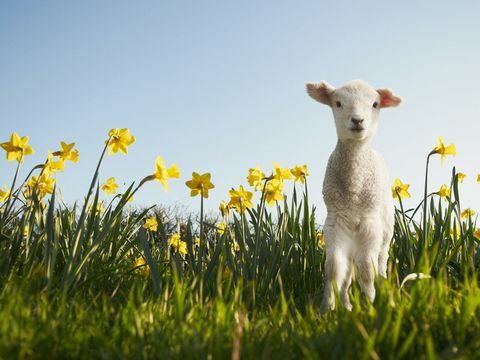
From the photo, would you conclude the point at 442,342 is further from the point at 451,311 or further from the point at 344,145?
the point at 344,145

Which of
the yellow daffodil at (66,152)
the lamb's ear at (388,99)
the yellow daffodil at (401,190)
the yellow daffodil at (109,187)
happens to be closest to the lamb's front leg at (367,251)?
the lamb's ear at (388,99)

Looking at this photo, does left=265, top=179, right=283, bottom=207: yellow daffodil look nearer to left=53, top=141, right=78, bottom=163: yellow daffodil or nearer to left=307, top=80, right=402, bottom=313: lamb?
left=307, top=80, right=402, bottom=313: lamb

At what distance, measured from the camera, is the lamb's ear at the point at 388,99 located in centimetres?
370

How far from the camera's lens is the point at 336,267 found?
337 centimetres

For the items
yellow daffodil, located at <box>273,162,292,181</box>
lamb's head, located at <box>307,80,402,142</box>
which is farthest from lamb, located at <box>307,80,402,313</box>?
yellow daffodil, located at <box>273,162,292,181</box>

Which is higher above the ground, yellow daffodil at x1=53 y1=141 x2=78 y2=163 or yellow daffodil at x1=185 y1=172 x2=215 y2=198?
yellow daffodil at x1=53 y1=141 x2=78 y2=163

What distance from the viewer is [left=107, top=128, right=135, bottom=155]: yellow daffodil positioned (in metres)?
3.92

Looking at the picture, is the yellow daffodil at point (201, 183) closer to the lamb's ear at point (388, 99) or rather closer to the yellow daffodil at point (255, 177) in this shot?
the yellow daffodil at point (255, 177)

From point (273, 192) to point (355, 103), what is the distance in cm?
159

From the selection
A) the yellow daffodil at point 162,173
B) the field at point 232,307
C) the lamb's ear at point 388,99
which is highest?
the lamb's ear at point 388,99

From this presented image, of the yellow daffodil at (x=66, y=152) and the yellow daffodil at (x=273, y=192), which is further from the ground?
the yellow daffodil at (x=66, y=152)

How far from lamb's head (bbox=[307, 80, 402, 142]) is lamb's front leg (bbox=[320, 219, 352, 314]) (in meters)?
0.77

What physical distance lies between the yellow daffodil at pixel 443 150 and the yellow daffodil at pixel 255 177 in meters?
1.86

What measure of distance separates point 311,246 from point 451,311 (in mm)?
2656
